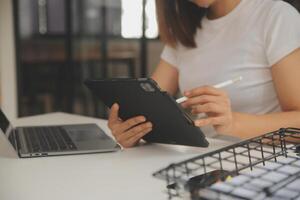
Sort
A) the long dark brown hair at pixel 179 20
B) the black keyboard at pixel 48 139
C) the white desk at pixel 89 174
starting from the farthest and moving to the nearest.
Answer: the long dark brown hair at pixel 179 20, the black keyboard at pixel 48 139, the white desk at pixel 89 174

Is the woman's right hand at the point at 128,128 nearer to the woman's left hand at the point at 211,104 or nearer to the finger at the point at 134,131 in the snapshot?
the finger at the point at 134,131

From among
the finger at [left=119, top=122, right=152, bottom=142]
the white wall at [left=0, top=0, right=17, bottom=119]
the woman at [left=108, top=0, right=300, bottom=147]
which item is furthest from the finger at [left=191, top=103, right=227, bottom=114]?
the white wall at [left=0, top=0, right=17, bottom=119]

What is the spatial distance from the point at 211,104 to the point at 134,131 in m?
0.19

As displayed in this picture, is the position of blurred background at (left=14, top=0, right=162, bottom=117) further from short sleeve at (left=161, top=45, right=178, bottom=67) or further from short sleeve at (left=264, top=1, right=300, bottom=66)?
short sleeve at (left=264, top=1, right=300, bottom=66)

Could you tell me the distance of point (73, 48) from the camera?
3812mm

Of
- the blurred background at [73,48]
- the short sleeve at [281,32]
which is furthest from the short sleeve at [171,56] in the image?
the blurred background at [73,48]

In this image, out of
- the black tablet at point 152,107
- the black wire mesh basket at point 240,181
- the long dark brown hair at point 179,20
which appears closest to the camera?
the black wire mesh basket at point 240,181

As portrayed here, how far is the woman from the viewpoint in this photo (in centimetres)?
92

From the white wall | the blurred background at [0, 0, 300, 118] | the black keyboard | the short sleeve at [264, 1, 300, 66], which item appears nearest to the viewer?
the black keyboard

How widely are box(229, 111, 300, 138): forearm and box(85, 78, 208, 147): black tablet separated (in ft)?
0.40

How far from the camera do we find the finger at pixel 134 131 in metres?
0.91

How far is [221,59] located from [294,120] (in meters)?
0.35

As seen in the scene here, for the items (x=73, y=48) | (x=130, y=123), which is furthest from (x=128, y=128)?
(x=73, y=48)

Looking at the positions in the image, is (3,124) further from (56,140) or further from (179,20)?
(179,20)
